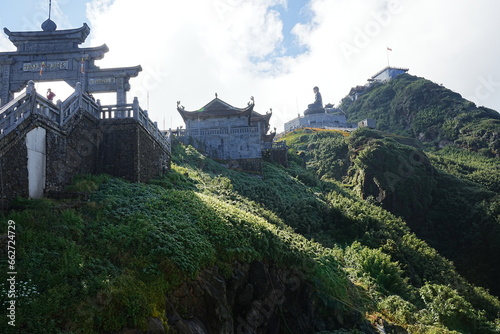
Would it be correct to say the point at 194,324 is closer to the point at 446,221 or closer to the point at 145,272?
the point at 145,272

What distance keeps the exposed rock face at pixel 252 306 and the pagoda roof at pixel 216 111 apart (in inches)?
913

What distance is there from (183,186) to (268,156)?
1855 centimetres

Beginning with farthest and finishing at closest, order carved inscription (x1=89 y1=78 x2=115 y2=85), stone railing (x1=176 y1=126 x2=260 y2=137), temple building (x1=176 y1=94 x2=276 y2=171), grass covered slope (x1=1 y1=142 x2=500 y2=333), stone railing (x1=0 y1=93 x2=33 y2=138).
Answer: stone railing (x1=176 y1=126 x2=260 y2=137)
temple building (x1=176 y1=94 x2=276 y2=171)
carved inscription (x1=89 y1=78 x2=115 y2=85)
stone railing (x1=0 y1=93 x2=33 y2=138)
grass covered slope (x1=1 y1=142 x2=500 y2=333)

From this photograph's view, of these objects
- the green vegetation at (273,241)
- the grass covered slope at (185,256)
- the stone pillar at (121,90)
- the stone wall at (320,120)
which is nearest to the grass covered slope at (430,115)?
the stone wall at (320,120)

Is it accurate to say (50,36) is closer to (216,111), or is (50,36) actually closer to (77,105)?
(77,105)

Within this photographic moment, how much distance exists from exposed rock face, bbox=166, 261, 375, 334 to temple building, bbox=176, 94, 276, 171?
17796 mm

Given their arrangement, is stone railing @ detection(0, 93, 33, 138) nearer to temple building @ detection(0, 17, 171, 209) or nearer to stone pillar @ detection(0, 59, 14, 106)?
temple building @ detection(0, 17, 171, 209)

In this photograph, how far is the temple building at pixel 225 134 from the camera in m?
29.9

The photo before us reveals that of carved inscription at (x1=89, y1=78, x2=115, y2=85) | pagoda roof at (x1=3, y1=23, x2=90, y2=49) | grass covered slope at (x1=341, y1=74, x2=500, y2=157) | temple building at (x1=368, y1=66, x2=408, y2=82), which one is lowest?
carved inscription at (x1=89, y1=78, x2=115, y2=85)

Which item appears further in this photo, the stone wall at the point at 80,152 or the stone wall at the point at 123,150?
the stone wall at the point at 123,150

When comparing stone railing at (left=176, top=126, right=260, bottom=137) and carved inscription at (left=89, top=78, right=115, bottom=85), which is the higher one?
stone railing at (left=176, top=126, right=260, bottom=137)

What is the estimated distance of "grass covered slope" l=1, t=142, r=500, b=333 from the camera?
6363 mm

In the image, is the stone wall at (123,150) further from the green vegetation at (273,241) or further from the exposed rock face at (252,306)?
the exposed rock face at (252,306)

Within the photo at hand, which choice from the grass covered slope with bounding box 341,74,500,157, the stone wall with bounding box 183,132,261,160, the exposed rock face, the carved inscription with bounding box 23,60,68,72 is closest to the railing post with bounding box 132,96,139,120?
the carved inscription with bounding box 23,60,68,72
